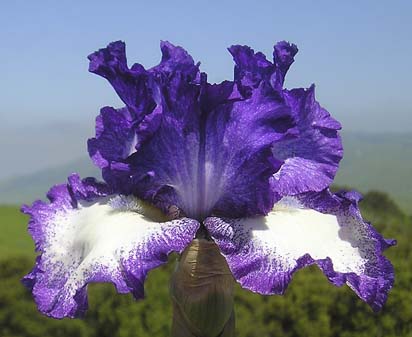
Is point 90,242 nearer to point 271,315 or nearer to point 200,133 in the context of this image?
point 200,133

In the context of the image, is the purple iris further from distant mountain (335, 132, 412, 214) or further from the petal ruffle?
distant mountain (335, 132, 412, 214)

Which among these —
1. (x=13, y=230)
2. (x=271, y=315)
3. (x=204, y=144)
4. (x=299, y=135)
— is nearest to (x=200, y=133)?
(x=204, y=144)

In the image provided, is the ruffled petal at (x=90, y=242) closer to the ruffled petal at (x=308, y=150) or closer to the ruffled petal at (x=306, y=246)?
the ruffled petal at (x=306, y=246)

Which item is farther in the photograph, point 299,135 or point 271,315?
point 271,315

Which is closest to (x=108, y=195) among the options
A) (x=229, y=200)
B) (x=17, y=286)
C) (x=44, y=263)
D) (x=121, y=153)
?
(x=121, y=153)

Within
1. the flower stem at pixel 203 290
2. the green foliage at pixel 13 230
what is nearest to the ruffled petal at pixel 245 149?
the flower stem at pixel 203 290

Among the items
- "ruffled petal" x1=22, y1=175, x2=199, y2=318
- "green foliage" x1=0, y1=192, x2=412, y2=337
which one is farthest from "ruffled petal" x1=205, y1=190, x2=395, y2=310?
"green foliage" x1=0, y1=192, x2=412, y2=337

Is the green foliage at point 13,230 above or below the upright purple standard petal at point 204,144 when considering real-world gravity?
below
